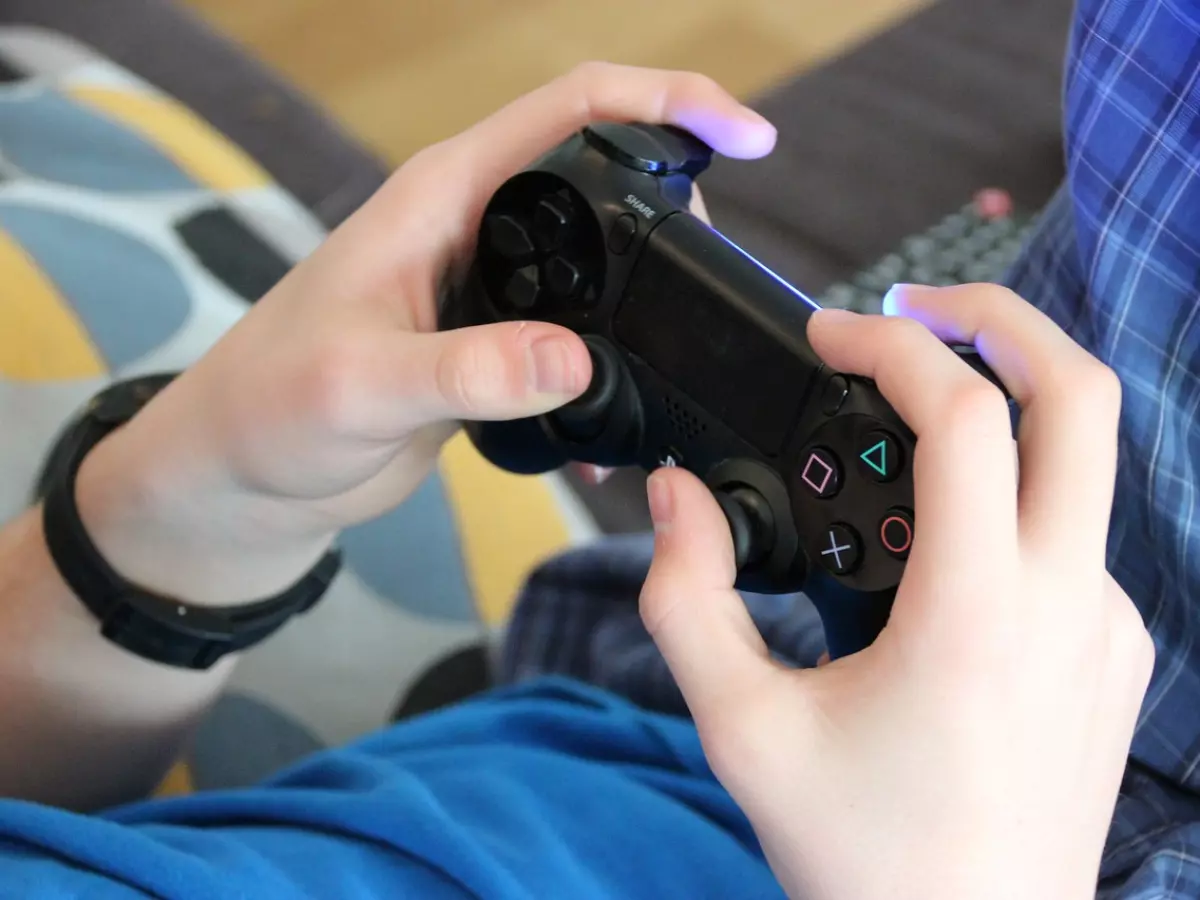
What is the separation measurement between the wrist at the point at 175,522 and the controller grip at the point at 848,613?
251 mm

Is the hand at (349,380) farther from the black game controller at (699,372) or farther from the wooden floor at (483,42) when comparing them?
the wooden floor at (483,42)

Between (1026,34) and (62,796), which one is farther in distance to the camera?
(1026,34)

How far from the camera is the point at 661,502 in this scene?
341 millimetres

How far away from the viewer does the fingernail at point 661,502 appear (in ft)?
1.10

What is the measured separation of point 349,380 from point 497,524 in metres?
0.28

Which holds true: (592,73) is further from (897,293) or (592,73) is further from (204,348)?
(204,348)

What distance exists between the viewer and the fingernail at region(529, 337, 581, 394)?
360 mm

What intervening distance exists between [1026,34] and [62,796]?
88 cm

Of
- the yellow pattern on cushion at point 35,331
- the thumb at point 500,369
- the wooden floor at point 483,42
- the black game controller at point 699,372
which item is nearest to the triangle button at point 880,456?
the black game controller at point 699,372

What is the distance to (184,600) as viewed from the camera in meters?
0.48

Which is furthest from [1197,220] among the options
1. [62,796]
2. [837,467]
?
[62,796]

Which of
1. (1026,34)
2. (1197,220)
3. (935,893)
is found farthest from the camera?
(1026,34)

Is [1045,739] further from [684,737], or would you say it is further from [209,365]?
[209,365]

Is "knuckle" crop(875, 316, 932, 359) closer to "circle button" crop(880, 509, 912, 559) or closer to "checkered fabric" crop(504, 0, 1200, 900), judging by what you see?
"circle button" crop(880, 509, 912, 559)
